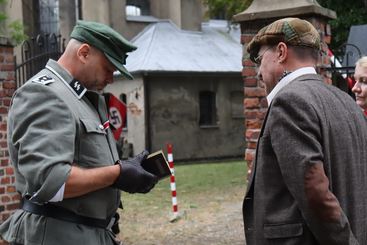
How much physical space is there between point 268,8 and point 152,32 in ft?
51.8

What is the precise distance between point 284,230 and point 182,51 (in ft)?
59.6

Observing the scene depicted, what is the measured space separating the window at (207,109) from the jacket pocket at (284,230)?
1811cm

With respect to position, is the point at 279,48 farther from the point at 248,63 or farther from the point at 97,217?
the point at 248,63

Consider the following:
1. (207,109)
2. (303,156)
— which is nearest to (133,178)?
(303,156)

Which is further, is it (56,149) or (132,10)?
(132,10)

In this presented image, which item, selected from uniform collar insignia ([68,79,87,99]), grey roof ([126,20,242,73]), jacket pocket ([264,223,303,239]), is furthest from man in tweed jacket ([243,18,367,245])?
grey roof ([126,20,242,73])

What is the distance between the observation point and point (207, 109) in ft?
68.1

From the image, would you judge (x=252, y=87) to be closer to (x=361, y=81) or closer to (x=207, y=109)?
(x=361, y=81)

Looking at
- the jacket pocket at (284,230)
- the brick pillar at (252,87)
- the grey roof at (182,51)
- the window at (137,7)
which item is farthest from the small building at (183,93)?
the jacket pocket at (284,230)

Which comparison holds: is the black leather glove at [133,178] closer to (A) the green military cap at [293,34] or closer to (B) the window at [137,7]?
(A) the green military cap at [293,34]

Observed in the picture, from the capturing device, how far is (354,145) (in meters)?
2.49

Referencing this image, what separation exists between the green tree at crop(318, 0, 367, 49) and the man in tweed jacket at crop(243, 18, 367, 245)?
33.1 ft

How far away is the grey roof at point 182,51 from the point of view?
19.1m

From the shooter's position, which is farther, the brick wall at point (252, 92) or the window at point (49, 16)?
the window at point (49, 16)
